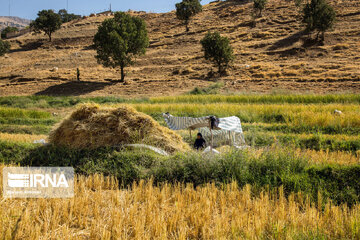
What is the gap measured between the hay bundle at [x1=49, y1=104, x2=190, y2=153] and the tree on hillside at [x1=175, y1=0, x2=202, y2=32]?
50.9 meters

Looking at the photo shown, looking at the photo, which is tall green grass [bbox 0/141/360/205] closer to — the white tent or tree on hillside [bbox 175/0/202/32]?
the white tent

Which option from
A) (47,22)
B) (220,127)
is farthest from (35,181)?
(47,22)

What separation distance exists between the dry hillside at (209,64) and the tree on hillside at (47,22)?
3737mm

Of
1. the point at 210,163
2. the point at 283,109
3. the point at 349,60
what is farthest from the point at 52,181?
the point at 349,60

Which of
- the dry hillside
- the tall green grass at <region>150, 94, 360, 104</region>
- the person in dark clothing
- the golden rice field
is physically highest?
the dry hillside

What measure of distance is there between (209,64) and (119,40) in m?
12.5

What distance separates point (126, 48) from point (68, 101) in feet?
39.6

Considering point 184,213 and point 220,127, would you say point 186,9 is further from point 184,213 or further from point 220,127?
point 184,213

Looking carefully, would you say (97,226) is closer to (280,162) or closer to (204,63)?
(280,162)

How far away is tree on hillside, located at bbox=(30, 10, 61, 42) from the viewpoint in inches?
2333

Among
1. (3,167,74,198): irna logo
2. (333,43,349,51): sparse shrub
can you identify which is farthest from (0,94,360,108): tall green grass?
(333,43,349,51): sparse shrub

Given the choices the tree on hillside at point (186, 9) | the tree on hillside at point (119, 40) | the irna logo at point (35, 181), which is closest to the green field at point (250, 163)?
the irna logo at point (35, 181)

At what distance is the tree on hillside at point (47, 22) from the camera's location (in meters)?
59.2

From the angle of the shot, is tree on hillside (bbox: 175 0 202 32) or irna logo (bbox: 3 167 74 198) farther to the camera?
tree on hillside (bbox: 175 0 202 32)
